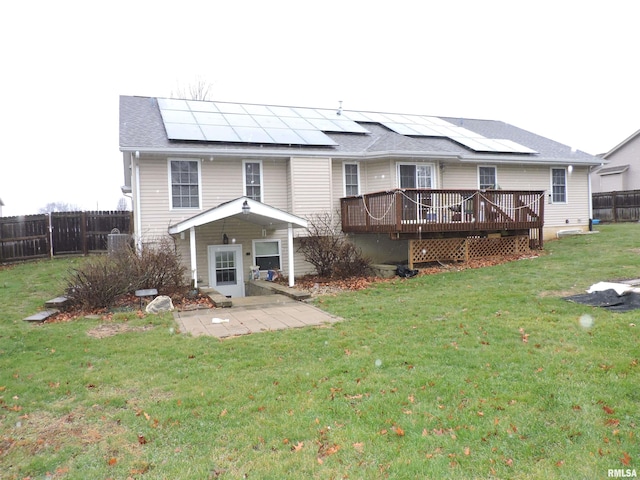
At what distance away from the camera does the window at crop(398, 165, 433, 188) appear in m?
15.0

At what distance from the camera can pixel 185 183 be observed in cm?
1315

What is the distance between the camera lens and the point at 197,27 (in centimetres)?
1524

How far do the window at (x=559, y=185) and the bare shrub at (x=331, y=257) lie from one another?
31.2 feet

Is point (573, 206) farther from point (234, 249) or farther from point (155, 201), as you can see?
point (155, 201)

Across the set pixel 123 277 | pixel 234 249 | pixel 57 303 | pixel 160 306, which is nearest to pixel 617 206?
pixel 234 249

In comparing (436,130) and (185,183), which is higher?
(436,130)

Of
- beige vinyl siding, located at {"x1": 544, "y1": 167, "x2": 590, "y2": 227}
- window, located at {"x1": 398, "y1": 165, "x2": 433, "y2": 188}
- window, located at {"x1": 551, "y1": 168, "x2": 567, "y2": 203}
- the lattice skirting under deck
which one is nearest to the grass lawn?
the lattice skirting under deck

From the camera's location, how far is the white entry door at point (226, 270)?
1353cm

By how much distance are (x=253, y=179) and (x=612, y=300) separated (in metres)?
10.2

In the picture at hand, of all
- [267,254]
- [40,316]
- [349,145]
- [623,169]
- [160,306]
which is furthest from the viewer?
[623,169]

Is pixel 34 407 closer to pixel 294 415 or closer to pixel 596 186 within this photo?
pixel 294 415

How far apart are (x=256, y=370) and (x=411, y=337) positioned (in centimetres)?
224

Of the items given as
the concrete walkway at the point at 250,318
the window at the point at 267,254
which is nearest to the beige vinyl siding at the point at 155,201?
the window at the point at 267,254

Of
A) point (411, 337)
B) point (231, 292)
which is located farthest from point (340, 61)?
point (411, 337)
